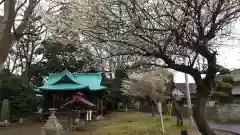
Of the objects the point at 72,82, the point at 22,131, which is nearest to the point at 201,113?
the point at 22,131

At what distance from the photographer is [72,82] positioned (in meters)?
25.5

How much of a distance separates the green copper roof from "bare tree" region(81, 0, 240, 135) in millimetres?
19461

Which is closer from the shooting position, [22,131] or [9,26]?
[9,26]

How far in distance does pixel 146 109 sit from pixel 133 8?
32610 millimetres

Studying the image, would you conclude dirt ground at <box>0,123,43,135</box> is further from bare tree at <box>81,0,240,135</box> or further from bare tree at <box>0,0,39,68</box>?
bare tree at <box>81,0,240,135</box>

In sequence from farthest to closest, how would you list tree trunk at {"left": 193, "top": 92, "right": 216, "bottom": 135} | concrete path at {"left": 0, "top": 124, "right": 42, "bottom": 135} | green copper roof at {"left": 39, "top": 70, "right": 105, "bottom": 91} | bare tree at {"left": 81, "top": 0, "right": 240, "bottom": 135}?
green copper roof at {"left": 39, "top": 70, "right": 105, "bottom": 91}, concrete path at {"left": 0, "top": 124, "right": 42, "bottom": 135}, tree trunk at {"left": 193, "top": 92, "right": 216, "bottom": 135}, bare tree at {"left": 81, "top": 0, "right": 240, "bottom": 135}

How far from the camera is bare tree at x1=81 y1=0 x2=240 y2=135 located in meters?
4.46

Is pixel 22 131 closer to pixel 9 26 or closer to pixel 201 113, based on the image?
pixel 9 26

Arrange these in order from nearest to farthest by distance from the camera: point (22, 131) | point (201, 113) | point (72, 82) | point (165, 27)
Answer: point (165, 27) < point (201, 113) < point (22, 131) < point (72, 82)

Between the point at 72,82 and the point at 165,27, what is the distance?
2165 cm

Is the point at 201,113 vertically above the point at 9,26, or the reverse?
the point at 9,26

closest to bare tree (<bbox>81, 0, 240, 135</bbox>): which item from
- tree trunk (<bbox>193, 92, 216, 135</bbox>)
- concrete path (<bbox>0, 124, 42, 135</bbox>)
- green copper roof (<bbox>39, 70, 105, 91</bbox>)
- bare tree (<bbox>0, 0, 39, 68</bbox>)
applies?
tree trunk (<bbox>193, 92, 216, 135</bbox>)

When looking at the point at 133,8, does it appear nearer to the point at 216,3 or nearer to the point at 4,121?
the point at 216,3

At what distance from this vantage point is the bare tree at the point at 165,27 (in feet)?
14.6
